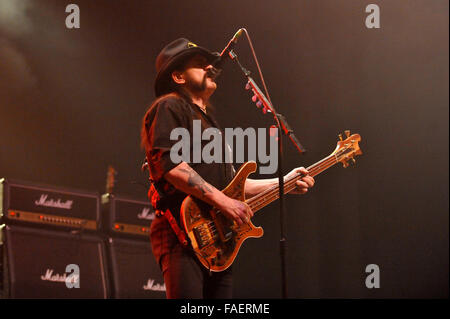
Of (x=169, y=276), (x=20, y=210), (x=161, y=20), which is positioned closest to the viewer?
(x=169, y=276)

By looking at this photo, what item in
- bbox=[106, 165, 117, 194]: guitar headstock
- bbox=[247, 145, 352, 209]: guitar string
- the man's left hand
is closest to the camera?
bbox=[247, 145, 352, 209]: guitar string


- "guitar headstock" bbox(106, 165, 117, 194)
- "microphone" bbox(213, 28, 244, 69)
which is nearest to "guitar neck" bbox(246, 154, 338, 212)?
"microphone" bbox(213, 28, 244, 69)

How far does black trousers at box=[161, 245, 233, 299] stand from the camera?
2.00 meters

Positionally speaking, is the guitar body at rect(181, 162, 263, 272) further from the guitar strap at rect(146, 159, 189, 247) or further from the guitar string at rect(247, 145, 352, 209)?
the guitar string at rect(247, 145, 352, 209)

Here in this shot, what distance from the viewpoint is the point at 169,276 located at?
2.04 metres

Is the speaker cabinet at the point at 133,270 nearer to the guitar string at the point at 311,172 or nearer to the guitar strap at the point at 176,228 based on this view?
the guitar string at the point at 311,172

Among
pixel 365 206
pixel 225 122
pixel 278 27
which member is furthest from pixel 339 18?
pixel 365 206

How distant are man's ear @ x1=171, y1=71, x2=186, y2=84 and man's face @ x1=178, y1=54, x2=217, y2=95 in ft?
0.03

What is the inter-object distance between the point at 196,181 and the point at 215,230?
239 millimetres

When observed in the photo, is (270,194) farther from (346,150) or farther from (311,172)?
(346,150)

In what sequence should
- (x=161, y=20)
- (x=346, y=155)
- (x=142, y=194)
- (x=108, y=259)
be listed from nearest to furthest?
1. (x=346, y=155)
2. (x=108, y=259)
3. (x=161, y=20)
4. (x=142, y=194)

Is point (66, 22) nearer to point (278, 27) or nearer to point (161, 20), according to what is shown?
point (161, 20)

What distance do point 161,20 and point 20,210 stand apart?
184 centimetres

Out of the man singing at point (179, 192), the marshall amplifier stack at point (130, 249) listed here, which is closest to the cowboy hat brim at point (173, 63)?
the man singing at point (179, 192)
